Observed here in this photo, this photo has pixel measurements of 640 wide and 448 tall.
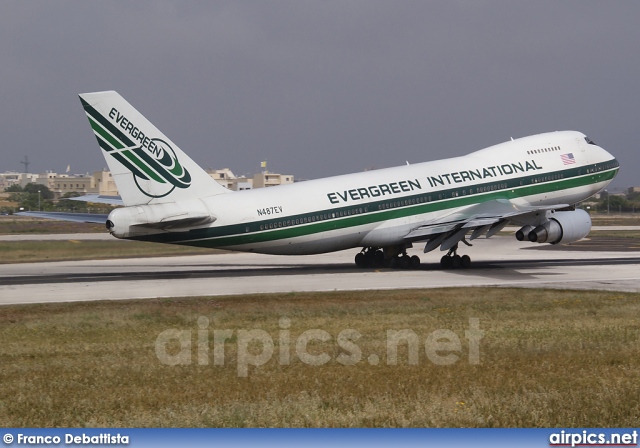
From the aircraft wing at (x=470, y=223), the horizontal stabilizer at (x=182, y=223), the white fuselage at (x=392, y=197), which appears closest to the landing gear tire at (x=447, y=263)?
the aircraft wing at (x=470, y=223)

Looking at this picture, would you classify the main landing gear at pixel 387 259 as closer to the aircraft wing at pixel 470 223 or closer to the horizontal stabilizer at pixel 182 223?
the aircraft wing at pixel 470 223

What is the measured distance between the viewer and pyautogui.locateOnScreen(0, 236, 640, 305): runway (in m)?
33.4

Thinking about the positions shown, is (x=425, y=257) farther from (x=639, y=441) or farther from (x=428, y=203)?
(x=639, y=441)

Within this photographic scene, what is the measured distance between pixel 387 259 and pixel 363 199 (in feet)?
14.3

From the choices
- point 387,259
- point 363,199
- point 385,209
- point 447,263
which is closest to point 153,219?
point 363,199

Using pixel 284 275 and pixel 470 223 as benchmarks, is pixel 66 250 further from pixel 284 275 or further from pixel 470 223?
pixel 470 223

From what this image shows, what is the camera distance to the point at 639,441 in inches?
428

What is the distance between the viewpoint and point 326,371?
54.2ft

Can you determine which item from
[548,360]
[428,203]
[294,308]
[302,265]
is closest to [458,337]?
[548,360]

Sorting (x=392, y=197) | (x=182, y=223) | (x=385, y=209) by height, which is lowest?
(x=182, y=223)

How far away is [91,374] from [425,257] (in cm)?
3608

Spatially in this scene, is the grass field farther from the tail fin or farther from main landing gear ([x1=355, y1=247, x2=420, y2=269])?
main landing gear ([x1=355, y1=247, x2=420, y2=269])

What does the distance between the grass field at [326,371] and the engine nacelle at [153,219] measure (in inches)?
372

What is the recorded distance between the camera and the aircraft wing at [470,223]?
132ft
